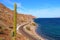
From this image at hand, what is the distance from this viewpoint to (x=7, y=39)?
1072 inches

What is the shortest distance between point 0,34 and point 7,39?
2.79m

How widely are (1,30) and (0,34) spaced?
1.24 m

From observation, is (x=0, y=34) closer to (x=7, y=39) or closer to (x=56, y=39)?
(x=7, y=39)

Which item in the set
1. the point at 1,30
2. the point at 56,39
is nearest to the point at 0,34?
the point at 1,30

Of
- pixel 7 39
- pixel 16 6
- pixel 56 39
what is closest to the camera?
pixel 16 6

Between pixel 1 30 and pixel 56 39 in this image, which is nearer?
pixel 1 30

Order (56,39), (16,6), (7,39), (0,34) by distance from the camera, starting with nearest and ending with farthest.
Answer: (16,6) → (7,39) → (0,34) → (56,39)

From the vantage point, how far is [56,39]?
169 feet

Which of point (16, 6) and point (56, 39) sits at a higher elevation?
point (16, 6)

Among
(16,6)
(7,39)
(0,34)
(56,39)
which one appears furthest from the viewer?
(56,39)

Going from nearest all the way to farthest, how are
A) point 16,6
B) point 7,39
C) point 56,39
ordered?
point 16,6 < point 7,39 < point 56,39

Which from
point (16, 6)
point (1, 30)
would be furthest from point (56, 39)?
point (16, 6)

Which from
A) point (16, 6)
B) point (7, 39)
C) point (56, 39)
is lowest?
point (56, 39)

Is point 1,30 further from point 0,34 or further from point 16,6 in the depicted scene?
point 16,6
